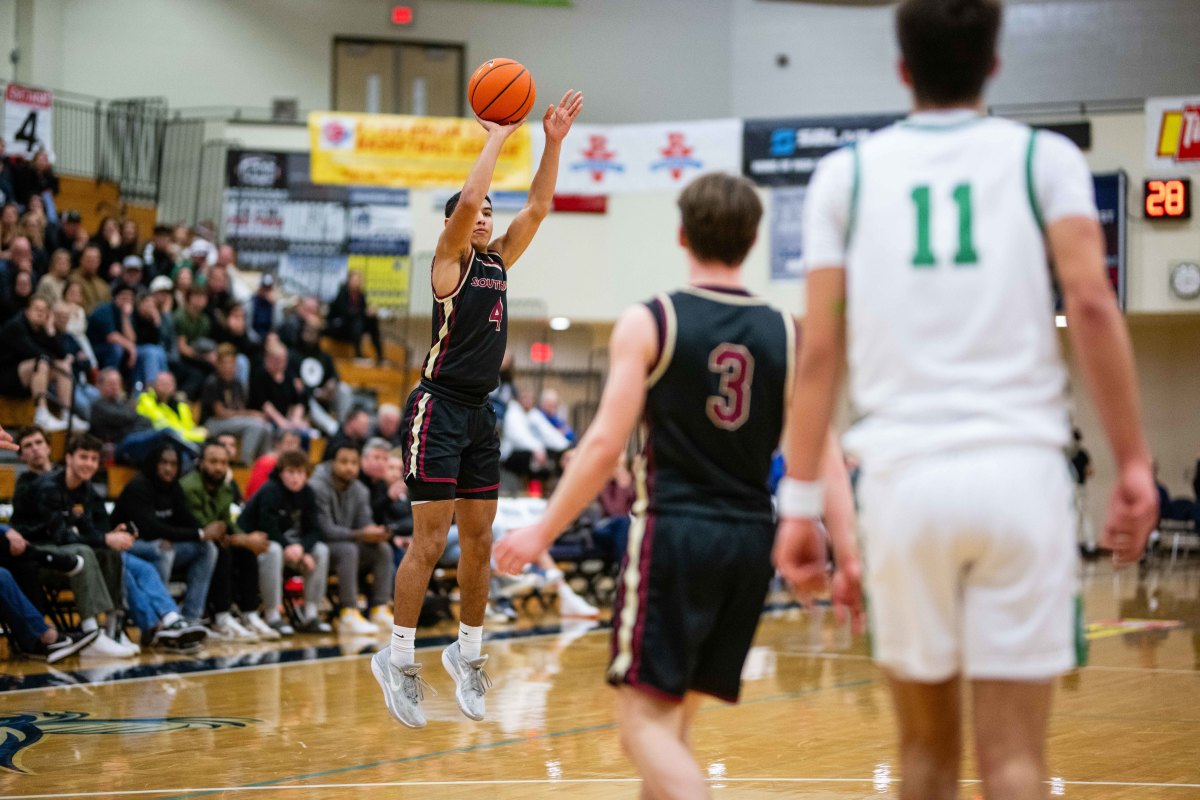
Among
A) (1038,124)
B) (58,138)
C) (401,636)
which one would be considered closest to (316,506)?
(401,636)

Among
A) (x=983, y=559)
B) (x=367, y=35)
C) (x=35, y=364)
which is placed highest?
(x=367, y=35)

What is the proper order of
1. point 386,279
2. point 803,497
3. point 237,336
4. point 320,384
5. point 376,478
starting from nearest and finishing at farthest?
1. point 803,497
2. point 376,478
3. point 237,336
4. point 320,384
5. point 386,279

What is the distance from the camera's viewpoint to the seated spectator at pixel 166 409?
1233 cm

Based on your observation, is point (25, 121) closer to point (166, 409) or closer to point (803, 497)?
point (166, 409)

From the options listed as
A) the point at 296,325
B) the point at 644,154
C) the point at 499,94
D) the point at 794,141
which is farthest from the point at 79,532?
the point at 794,141

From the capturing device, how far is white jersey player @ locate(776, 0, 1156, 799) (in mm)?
2336

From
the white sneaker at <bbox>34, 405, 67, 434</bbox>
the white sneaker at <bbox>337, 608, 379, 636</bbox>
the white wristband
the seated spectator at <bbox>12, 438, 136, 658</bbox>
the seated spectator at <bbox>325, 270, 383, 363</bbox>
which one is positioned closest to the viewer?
the white wristband

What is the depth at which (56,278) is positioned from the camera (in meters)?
13.0

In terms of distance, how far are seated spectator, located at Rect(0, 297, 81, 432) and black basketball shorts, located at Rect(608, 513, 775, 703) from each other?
9.41m

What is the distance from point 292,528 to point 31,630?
240 centimetres

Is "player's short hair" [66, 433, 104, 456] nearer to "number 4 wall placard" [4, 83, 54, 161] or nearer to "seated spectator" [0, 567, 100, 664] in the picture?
"seated spectator" [0, 567, 100, 664]

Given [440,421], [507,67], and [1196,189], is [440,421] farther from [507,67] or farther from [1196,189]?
[1196,189]

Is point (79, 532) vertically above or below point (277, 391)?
below

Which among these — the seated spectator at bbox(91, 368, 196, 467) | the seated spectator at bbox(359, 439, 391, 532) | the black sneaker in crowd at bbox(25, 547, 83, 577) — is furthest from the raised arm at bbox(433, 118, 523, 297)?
the seated spectator at bbox(91, 368, 196, 467)
